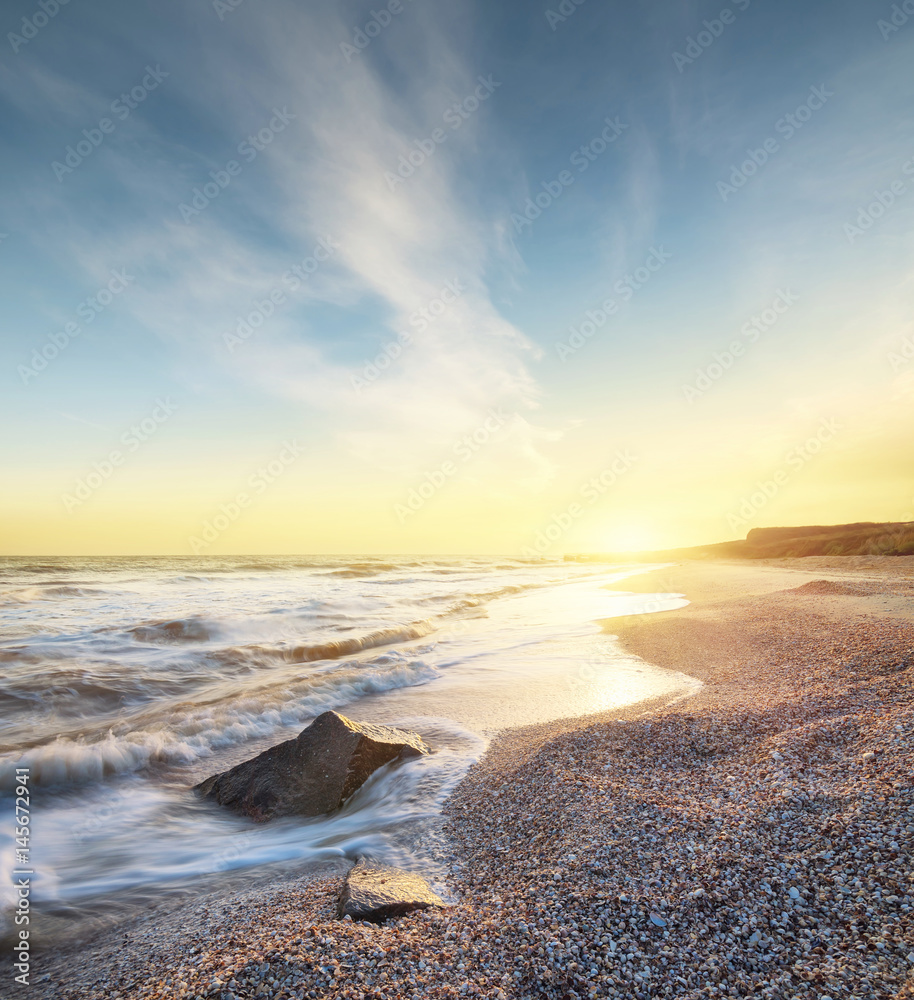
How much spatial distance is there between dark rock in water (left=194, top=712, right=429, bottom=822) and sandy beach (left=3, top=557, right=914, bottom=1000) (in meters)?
1.19

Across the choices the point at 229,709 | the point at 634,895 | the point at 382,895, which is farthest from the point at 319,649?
the point at 634,895

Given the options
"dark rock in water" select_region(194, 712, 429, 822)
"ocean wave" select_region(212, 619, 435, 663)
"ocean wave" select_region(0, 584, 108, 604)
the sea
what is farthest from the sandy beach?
"ocean wave" select_region(0, 584, 108, 604)

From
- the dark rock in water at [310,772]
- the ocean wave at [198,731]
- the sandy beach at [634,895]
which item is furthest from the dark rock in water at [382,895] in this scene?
the ocean wave at [198,731]

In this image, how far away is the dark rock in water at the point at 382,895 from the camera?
280 cm

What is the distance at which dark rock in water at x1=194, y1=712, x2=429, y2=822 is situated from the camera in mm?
5094

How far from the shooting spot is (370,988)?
223cm

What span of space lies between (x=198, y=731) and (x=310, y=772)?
3130 mm

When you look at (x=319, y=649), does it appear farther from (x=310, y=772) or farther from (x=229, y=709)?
(x=310, y=772)

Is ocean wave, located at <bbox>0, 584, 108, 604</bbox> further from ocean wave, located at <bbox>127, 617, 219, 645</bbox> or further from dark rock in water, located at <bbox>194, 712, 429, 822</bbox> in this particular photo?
dark rock in water, located at <bbox>194, 712, 429, 822</bbox>

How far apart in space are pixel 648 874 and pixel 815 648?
6.76m

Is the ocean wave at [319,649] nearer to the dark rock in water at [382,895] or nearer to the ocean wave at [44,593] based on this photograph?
the dark rock in water at [382,895]

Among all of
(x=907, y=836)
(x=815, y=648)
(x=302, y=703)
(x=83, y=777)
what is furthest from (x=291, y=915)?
(x=815, y=648)

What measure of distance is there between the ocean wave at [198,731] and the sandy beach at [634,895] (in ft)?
11.9

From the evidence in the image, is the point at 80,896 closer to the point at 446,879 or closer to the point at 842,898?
the point at 446,879
